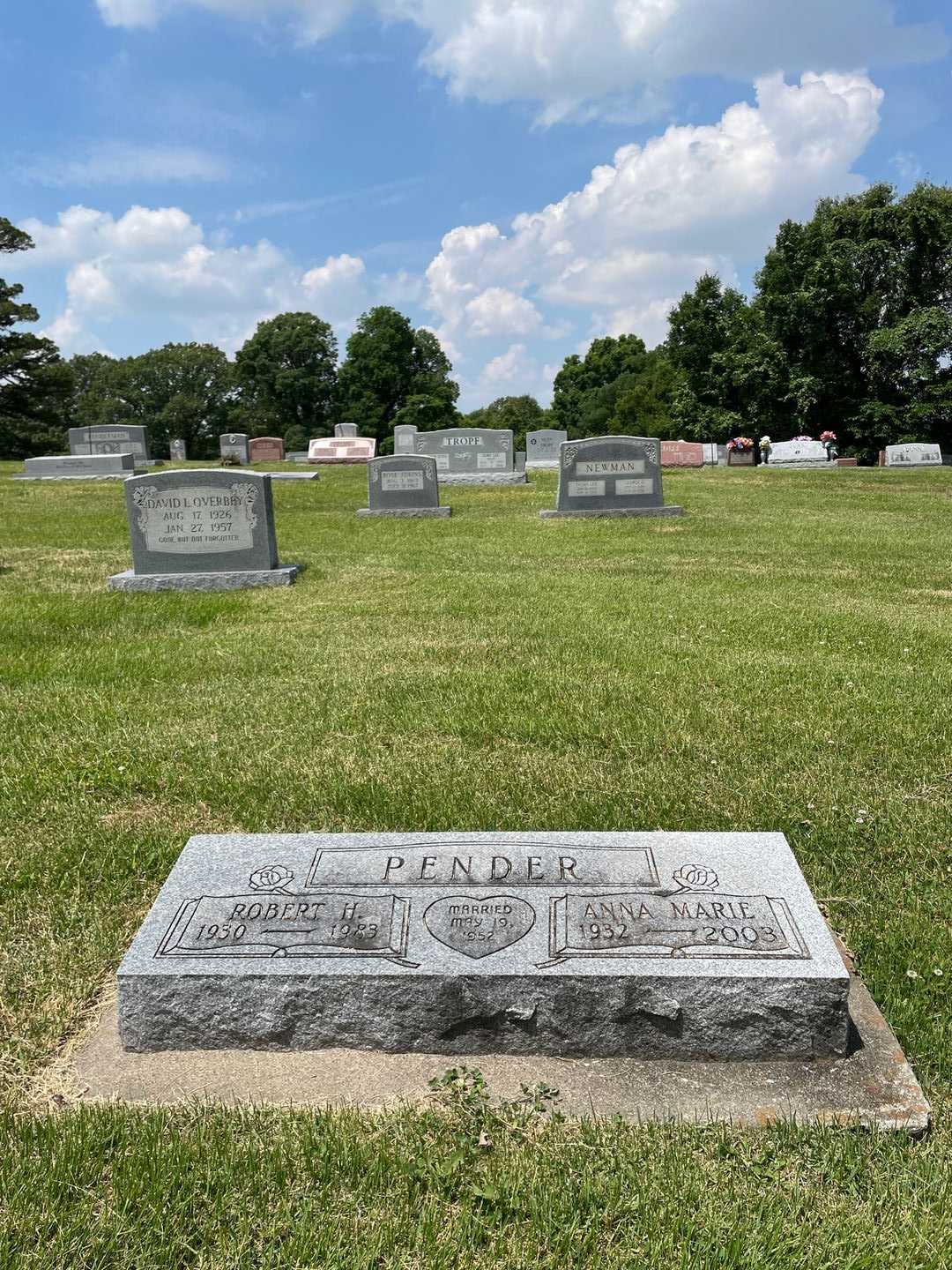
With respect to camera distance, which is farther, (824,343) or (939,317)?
(824,343)

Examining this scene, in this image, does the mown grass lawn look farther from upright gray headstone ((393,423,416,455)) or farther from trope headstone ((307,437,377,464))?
trope headstone ((307,437,377,464))

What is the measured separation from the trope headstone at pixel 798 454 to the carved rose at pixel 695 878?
28870mm

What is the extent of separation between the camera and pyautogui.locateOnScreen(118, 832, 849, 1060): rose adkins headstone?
2441 millimetres

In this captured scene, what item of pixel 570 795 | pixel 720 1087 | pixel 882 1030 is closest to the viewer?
pixel 720 1087

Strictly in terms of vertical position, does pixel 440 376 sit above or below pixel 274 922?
above

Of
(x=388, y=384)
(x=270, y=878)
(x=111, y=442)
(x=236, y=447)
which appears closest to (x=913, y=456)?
(x=236, y=447)

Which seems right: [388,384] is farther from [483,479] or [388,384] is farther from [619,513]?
[619,513]

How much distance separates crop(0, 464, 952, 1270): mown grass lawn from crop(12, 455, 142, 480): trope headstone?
14.5 meters

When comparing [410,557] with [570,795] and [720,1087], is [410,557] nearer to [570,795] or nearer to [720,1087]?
[570,795]

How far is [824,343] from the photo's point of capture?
38.7 m

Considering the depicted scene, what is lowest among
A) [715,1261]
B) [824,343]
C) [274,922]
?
[715,1261]

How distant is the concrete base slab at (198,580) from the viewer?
30.4 ft

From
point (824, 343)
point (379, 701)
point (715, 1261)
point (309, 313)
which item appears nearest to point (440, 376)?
point (309, 313)

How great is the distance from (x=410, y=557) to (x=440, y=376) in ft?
172
